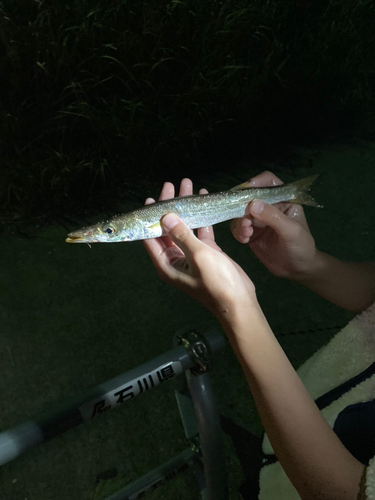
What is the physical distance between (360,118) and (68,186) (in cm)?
386

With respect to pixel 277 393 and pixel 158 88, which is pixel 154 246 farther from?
pixel 158 88

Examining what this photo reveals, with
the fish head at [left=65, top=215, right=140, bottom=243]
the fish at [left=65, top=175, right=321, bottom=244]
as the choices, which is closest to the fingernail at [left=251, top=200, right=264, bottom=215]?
the fish at [left=65, top=175, right=321, bottom=244]

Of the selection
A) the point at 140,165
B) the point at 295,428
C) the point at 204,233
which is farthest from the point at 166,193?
the point at 140,165

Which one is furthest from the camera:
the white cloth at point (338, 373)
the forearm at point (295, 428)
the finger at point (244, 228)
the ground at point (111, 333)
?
the ground at point (111, 333)

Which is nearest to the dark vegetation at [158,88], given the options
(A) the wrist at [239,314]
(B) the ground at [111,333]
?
(B) the ground at [111,333]

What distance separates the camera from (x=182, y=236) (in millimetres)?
1486

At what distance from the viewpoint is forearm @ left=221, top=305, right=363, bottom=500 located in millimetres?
944

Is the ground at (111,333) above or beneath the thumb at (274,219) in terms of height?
beneath

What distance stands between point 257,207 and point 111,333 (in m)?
1.55

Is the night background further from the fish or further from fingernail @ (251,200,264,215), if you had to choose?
fingernail @ (251,200,264,215)

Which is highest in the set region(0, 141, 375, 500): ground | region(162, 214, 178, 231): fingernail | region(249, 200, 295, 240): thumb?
region(249, 200, 295, 240): thumb

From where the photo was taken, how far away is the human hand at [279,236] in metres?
1.74

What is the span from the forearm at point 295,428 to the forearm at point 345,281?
2.31 ft

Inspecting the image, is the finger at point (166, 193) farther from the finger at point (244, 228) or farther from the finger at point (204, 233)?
the finger at point (244, 228)
